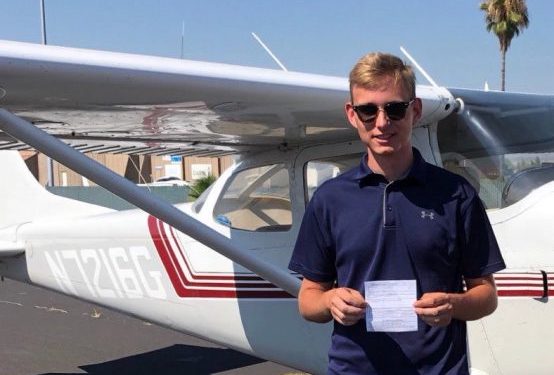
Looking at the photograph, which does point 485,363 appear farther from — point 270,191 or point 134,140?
point 134,140

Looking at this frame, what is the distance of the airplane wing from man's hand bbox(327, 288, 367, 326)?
148 centimetres

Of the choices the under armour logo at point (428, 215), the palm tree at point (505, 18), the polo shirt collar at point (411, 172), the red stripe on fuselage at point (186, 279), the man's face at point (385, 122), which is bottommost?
the red stripe on fuselage at point (186, 279)

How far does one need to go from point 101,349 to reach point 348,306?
5362 mm

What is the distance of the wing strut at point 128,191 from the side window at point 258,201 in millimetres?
940

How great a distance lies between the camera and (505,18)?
98.4 ft

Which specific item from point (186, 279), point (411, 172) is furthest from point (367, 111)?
point (186, 279)

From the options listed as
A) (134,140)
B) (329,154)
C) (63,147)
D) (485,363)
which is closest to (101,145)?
(134,140)

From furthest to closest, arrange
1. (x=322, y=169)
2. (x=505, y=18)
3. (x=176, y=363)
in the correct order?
(x=505, y=18), (x=176, y=363), (x=322, y=169)

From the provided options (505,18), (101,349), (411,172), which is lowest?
(101,349)

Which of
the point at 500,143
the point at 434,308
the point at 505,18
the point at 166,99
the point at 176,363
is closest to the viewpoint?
the point at 434,308

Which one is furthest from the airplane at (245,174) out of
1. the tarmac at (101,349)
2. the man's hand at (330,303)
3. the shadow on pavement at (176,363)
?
the man's hand at (330,303)

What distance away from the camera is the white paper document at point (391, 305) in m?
1.68

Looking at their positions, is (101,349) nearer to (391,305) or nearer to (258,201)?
(258,201)

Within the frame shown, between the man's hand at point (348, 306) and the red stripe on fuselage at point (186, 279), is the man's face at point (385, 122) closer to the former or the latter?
the man's hand at point (348, 306)
